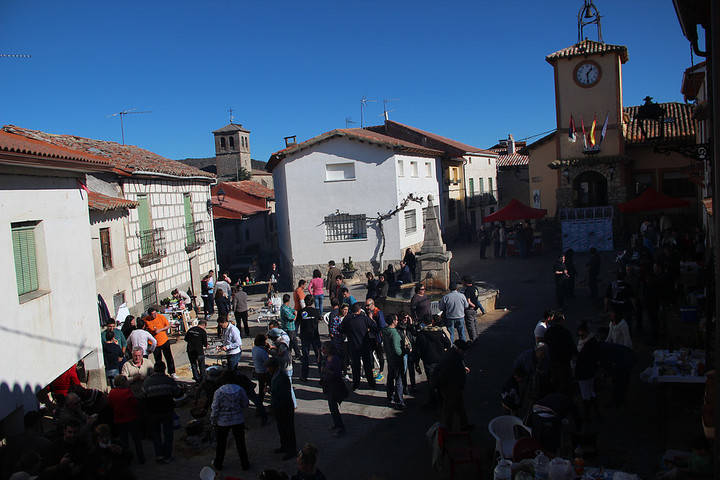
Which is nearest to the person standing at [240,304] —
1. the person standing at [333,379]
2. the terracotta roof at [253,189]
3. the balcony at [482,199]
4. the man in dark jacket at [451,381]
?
the person standing at [333,379]

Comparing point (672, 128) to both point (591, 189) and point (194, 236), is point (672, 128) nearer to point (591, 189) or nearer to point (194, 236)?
point (591, 189)

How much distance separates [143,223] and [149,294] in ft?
7.16

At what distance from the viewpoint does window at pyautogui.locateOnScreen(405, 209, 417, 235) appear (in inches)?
916

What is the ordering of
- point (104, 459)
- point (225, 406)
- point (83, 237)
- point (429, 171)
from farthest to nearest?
point (429, 171) < point (83, 237) < point (225, 406) < point (104, 459)

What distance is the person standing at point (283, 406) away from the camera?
7008mm

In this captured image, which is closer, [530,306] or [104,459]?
[104,459]

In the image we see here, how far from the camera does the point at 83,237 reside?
940 cm

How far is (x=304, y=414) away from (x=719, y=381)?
572cm

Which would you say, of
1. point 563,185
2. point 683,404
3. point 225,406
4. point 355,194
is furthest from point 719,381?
point 563,185

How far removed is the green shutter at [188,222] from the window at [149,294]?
3.24m

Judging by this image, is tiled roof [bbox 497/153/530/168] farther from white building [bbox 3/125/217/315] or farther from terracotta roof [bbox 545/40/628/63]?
white building [bbox 3/125/217/315]

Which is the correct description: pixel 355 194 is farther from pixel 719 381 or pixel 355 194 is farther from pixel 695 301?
pixel 719 381

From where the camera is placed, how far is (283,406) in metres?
7.01

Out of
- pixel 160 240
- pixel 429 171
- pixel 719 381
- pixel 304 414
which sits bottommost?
pixel 304 414
